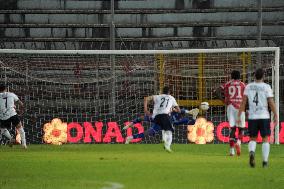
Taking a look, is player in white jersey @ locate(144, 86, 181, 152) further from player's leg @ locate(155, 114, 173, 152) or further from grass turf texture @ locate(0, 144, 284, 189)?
grass turf texture @ locate(0, 144, 284, 189)

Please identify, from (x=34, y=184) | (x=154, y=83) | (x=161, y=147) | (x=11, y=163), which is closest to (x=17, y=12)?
(x=154, y=83)

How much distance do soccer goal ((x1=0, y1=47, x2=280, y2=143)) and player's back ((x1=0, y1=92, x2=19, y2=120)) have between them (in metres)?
2.82

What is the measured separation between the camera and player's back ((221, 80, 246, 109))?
21.5 metres

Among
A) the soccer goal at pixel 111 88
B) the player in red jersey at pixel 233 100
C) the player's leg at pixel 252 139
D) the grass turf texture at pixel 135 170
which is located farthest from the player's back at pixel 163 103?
the player's leg at pixel 252 139

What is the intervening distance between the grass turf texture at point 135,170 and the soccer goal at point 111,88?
5.67 metres

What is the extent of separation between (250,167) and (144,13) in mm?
24955

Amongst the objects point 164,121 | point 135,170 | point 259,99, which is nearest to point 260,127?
point 259,99

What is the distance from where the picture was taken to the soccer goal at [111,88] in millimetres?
29172

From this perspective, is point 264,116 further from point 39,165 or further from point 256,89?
point 39,165

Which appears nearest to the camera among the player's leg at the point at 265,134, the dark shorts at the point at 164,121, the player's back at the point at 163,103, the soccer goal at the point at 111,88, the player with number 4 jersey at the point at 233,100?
the player's leg at the point at 265,134

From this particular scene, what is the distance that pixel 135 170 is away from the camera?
16719mm

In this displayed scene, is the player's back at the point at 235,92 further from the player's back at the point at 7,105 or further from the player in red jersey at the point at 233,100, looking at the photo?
the player's back at the point at 7,105

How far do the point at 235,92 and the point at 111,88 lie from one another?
10547 mm

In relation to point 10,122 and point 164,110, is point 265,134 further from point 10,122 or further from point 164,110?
point 10,122
